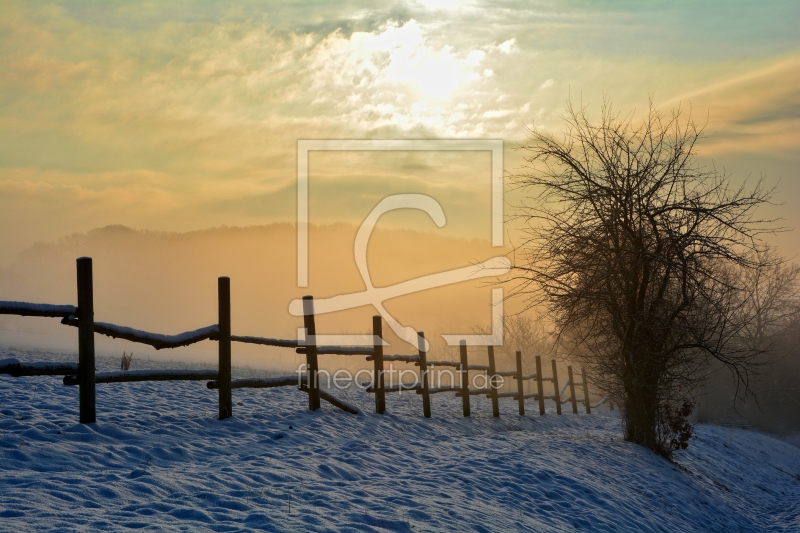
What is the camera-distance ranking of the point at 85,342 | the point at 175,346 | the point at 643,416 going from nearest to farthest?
the point at 85,342 < the point at 175,346 < the point at 643,416

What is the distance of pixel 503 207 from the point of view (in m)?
14.3

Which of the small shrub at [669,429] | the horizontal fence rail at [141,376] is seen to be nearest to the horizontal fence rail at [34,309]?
the horizontal fence rail at [141,376]

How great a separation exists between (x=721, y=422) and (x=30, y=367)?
35.6 m

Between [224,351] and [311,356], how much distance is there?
6.63ft

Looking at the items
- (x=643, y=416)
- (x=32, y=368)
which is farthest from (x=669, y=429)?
(x=32, y=368)

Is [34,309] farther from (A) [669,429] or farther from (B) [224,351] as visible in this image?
(A) [669,429]

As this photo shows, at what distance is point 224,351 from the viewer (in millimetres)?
9711

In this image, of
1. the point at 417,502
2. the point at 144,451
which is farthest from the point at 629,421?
the point at 144,451

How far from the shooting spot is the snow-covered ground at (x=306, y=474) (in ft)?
17.2

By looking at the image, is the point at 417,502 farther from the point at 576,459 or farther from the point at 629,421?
the point at 629,421

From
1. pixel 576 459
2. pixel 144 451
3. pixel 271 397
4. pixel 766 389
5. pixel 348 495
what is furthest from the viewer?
pixel 766 389

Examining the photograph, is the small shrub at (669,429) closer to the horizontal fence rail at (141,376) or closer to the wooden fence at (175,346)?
the wooden fence at (175,346)

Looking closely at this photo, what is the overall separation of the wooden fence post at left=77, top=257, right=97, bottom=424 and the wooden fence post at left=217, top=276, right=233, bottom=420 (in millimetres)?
2011

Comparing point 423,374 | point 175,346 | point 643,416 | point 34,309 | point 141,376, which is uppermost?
point 34,309
